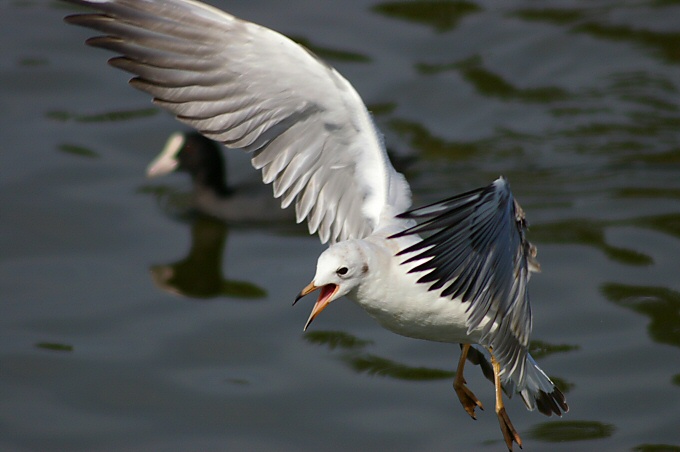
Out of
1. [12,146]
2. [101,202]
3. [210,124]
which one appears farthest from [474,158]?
[210,124]

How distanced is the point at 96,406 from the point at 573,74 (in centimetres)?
641

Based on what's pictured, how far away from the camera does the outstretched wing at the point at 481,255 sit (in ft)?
16.8

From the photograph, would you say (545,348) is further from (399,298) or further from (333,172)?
(399,298)

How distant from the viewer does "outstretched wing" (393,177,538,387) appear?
16.8ft

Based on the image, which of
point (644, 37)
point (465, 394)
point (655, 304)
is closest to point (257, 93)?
point (465, 394)

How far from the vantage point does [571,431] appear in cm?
770

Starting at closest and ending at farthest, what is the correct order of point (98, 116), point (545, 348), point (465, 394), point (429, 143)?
point (465, 394) → point (545, 348) → point (429, 143) → point (98, 116)

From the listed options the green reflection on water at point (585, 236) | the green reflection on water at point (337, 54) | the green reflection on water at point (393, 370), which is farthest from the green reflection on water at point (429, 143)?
the green reflection on water at point (393, 370)

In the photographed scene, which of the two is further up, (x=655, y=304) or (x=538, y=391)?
(x=538, y=391)

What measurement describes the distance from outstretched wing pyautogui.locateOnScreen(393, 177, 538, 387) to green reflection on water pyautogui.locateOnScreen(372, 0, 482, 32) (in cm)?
756

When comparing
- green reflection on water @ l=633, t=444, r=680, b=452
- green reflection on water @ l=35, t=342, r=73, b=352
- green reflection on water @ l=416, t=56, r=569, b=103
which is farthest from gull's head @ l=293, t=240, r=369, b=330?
green reflection on water @ l=416, t=56, r=569, b=103

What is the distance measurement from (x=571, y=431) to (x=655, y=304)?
1466 millimetres

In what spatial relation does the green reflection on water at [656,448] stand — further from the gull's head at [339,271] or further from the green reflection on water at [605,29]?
the green reflection on water at [605,29]

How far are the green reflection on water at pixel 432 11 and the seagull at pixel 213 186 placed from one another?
10.9 feet
